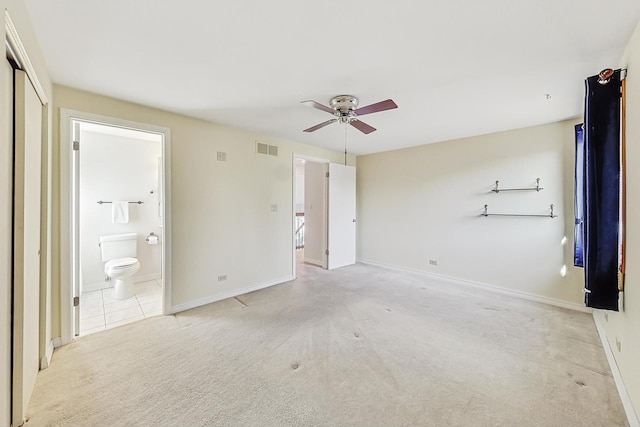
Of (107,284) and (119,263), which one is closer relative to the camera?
(119,263)

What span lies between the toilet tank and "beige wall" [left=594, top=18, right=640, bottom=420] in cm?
532

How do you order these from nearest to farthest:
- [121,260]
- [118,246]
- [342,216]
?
[121,260] → [118,246] → [342,216]

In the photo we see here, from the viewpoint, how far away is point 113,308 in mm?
3189

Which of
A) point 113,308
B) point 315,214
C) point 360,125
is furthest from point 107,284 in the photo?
point 360,125

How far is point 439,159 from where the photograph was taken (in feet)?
14.4

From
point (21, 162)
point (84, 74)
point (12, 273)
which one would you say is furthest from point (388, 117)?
point (12, 273)

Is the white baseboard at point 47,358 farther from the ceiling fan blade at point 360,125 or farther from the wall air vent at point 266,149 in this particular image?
the ceiling fan blade at point 360,125

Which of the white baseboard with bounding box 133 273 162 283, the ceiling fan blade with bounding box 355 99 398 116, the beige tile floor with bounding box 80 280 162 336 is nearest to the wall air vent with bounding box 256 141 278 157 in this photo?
the ceiling fan blade with bounding box 355 99 398 116

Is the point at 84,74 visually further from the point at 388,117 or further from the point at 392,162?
the point at 392,162

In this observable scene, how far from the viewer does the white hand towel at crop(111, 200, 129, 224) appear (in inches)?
155

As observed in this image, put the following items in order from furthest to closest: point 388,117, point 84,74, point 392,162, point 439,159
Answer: point 392,162, point 439,159, point 388,117, point 84,74

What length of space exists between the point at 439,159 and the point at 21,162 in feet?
15.6

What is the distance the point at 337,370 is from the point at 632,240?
2.10m

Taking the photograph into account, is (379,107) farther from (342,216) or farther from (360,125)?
(342,216)
